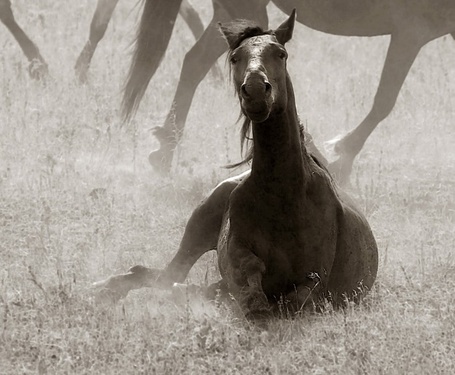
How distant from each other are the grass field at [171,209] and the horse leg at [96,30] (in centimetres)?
20

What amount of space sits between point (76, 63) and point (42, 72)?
0.62 m

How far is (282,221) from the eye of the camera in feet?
15.2

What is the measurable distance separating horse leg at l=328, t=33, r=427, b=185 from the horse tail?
1.55m

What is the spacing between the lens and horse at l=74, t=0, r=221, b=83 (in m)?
10.1

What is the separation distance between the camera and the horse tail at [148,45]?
26.5 ft

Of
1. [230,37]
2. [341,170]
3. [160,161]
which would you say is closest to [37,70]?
[160,161]

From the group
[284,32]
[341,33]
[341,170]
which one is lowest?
[341,170]

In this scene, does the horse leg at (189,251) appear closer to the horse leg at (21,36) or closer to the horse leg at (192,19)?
the horse leg at (21,36)

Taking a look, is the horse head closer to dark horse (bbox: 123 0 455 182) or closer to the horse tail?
dark horse (bbox: 123 0 455 182)

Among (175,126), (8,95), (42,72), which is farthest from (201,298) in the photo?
(42,72)

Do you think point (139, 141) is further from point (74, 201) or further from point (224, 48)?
point (74, 201)

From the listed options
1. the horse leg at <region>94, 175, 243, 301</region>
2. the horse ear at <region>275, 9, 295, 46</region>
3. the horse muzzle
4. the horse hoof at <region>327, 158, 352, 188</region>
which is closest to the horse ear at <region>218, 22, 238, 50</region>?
the horse ear at <region>275, 9, 295, 46</region>

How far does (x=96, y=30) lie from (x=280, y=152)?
633cm

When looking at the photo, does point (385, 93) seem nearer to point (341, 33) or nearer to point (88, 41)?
point (341, 33)
